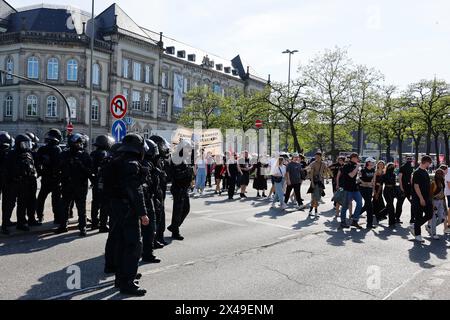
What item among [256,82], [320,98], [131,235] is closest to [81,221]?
[131,235]

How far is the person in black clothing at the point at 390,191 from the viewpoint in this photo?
1109 centimetres

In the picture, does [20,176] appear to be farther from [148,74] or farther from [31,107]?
[148,74]

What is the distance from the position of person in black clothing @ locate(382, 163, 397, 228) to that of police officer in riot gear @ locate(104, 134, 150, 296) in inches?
313

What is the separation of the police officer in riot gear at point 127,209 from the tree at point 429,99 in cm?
3698

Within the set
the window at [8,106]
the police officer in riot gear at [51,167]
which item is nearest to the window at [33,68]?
the window at [8,106]

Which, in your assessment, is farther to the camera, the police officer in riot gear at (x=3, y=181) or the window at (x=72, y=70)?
the window at (x=72, y=70)

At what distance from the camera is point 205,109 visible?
146 ft

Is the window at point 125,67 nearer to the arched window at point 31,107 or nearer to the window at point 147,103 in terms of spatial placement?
the window at point 147,103

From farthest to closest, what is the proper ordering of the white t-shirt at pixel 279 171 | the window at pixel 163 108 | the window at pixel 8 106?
the window at pixel 163 108 → the window at pixel 8 106 → the white t-shirt at pixel 279 171

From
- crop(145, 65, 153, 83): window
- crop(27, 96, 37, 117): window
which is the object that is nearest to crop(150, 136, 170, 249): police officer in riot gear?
crop(27, 96, 37, 117): window

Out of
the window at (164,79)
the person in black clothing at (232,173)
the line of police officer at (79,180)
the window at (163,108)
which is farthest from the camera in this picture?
the window at (164,79)

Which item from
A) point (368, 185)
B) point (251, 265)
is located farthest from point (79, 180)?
point (368, 185)

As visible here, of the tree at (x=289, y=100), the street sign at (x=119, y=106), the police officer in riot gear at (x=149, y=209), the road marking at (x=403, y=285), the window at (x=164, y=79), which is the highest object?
the window at (x=164, y=79)

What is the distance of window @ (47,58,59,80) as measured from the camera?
47844 mm
